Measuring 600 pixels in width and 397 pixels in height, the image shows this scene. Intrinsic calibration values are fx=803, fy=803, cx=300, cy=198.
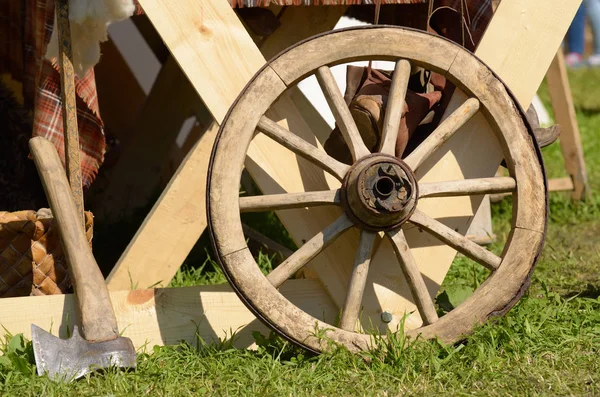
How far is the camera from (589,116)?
6676mm

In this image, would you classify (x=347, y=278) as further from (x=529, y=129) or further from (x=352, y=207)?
(x=529, y=129)

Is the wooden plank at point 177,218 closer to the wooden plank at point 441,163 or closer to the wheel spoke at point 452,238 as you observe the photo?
the wooden plank at point 441,163

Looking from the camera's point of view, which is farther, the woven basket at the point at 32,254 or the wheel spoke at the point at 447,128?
the woven basket at the point at 32,254

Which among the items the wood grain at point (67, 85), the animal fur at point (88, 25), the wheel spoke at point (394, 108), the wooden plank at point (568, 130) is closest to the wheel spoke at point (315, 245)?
the wheel spoke at point (394, 108)

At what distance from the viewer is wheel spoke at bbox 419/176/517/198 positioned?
237 centimetres

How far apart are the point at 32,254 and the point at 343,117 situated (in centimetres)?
112

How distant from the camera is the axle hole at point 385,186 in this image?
2.25 meters

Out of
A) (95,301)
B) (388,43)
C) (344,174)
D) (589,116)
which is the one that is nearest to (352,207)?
(344,174)

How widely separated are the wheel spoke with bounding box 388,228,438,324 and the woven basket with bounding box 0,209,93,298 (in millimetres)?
1005

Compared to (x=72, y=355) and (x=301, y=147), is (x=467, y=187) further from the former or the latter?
(x=72, y=355)

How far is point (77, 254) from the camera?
2.33 m

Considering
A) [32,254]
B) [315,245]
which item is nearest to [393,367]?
[315,245]

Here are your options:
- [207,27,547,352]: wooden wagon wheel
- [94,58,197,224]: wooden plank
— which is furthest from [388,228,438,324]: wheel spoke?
[94,58,197,224]: wooden plank

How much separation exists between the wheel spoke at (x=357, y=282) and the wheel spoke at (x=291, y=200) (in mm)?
143
